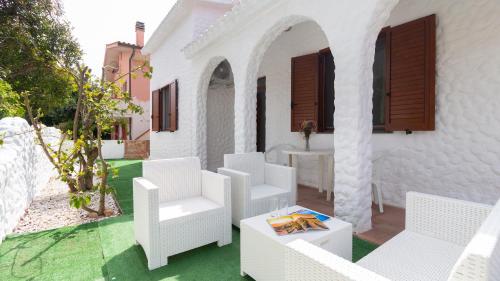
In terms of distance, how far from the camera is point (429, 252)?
1.59m

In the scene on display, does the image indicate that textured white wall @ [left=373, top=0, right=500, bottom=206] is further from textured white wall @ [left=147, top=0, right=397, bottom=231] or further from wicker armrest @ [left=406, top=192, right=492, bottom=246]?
wicker armrest @ [left=406, top=192, right=492, bottom=246]

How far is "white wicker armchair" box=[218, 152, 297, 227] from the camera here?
2781mm

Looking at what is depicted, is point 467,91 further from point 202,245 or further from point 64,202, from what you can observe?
point 64,202

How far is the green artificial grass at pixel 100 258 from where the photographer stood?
2.05 metres

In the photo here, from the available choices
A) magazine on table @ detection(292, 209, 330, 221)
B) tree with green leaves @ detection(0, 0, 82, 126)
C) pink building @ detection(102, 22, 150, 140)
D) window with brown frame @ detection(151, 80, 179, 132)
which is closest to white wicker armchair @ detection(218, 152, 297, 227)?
magazine on table @ detection(292, 209, 330, 221)

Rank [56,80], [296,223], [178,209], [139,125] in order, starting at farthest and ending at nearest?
[139,125]
[56,80]
[178,209]
[296,223]

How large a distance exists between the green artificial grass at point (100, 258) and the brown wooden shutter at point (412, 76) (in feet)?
5.52

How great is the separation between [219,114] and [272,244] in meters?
5.07

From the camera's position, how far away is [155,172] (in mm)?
2633

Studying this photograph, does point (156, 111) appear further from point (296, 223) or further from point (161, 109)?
point (296, 223)

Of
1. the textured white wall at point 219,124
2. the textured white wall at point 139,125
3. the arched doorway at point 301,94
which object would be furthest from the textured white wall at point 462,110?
the textured white wall at point 139,125

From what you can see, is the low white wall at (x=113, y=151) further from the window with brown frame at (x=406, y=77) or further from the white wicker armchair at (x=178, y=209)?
the window with brown frame at (x=406, y=77)

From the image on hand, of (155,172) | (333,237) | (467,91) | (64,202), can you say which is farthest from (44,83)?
(467,91)

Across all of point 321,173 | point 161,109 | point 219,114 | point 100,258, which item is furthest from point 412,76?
point 161,109
